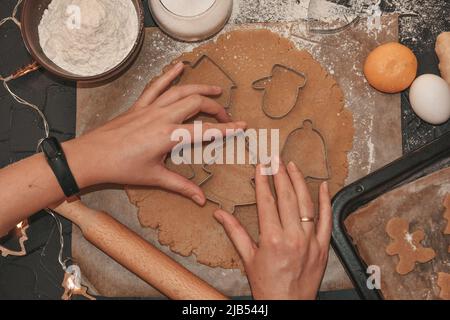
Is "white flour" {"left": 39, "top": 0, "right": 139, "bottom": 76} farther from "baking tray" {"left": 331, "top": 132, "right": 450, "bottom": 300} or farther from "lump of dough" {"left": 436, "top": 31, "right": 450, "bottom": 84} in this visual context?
"lump of dough" {"left": 436, "top": 31, "right": 450, "bottom": 84}

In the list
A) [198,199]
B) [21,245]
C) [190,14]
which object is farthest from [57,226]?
[190,14]

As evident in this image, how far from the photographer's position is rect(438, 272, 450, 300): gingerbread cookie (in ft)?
3.69

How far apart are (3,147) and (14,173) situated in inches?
9.4

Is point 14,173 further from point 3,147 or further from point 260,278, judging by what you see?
point 260,278

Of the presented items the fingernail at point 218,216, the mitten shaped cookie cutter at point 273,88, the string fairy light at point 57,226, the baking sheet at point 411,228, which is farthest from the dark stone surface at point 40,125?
the fingernail at point 218,216

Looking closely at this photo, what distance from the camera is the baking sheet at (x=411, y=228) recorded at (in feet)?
3.74

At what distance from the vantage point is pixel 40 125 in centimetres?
129

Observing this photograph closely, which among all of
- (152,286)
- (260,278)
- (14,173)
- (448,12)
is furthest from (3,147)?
(448,12)

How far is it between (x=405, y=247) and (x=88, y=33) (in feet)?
2.69

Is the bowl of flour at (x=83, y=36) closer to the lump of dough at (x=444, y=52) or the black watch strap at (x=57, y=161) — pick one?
the black watch strap at (x=57, y=161)

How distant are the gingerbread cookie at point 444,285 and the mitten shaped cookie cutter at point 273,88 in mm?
486

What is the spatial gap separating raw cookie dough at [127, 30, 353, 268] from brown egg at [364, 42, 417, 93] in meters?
0.09

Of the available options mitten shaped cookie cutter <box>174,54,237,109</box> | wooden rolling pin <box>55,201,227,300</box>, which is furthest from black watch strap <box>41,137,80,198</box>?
mitten shaped cookie cutter <box>174,54,237,109</box>

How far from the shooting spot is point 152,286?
1.15 m
